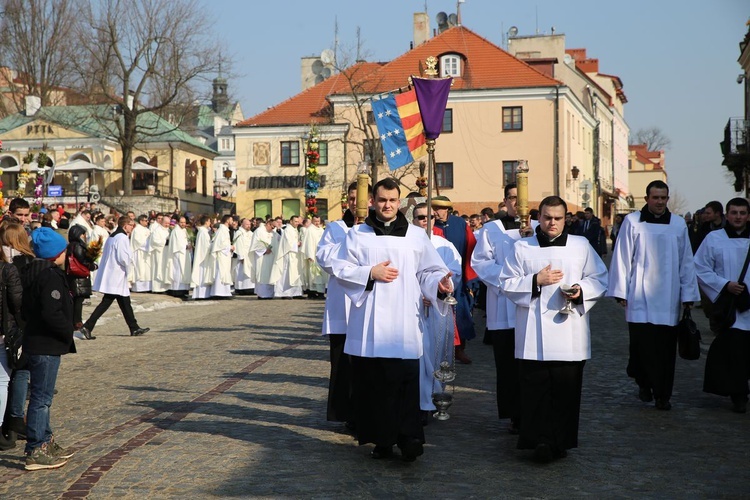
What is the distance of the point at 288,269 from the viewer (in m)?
25.7

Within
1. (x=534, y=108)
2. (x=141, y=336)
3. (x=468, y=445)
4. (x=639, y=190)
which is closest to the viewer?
(x=468, y=445)

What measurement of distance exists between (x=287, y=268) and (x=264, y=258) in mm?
700

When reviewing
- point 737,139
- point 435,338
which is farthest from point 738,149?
point 435,338

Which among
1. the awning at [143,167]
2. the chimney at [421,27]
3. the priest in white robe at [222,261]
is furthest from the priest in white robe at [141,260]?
the chimney at [421,27]

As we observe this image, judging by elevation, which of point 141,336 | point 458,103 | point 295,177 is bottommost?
point 141,336

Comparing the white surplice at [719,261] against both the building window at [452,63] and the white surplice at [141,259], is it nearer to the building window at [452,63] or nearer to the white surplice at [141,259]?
the white surplice at [141,259]

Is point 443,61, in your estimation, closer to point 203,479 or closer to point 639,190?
point 203,479

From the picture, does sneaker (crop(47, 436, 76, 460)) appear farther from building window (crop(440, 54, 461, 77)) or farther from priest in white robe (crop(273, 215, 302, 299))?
building window (crop(440, 54, 461, 77))

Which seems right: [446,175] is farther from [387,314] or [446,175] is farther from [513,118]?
[387,314]

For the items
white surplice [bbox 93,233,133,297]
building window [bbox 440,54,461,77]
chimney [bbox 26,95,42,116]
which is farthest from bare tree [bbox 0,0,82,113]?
white surplice [bbox 93,233,133,297]

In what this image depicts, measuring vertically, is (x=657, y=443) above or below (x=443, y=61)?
below

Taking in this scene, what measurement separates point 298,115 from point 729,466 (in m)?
50.1

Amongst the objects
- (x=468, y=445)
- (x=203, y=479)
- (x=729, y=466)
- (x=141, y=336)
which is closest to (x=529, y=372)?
(x=468, y=445)

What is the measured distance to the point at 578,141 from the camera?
56.7 m
